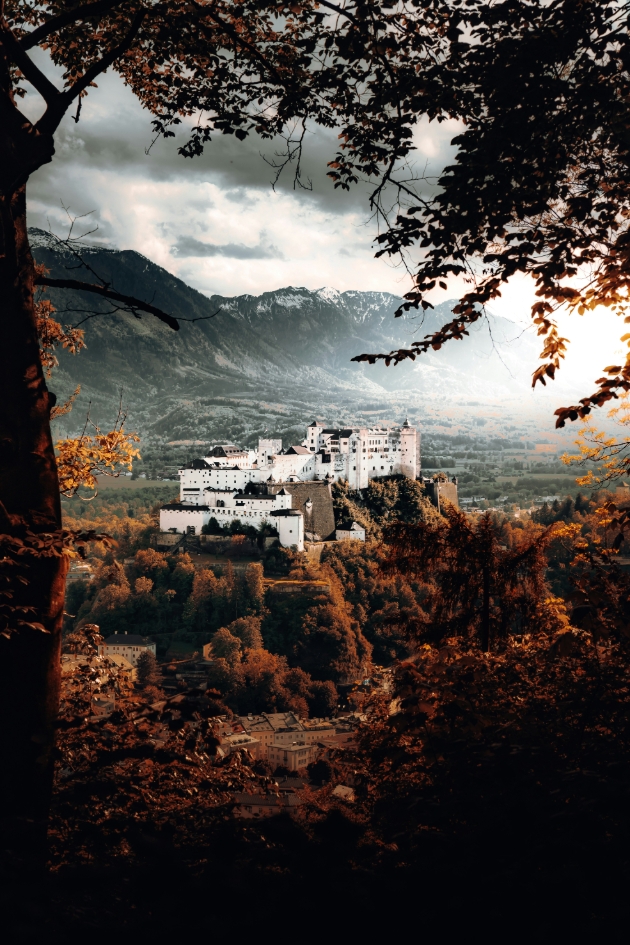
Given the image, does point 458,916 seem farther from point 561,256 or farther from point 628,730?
point 561,256

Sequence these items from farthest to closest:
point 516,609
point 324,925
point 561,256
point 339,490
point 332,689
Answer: point 339,490 → point 332,689 → point 516,609 → point 561,256 → point 324,925

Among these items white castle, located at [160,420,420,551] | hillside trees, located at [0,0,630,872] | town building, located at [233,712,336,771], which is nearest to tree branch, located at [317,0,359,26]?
hillside trees, located at [0,0,630,872]

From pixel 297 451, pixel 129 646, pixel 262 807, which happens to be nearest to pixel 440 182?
pixel 262 807

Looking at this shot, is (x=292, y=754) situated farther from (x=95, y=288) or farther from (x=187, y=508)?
(x=187, y=508)

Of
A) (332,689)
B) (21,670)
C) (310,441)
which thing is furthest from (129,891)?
(310,441)

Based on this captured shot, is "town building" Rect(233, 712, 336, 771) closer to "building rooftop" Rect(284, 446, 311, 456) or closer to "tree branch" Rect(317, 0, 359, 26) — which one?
"tree branch" Rect(317, 0, 359, 26)

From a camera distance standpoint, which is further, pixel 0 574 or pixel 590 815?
pixel 0 574
